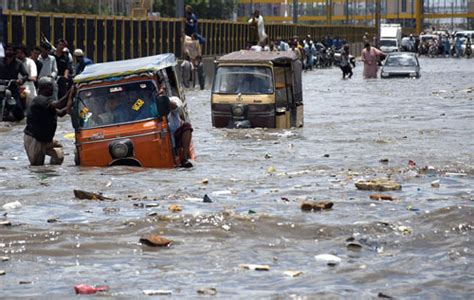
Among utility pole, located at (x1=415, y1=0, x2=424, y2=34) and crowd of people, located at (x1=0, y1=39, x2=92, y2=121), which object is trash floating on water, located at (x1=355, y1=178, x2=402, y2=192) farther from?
utility pole, located at (x1=415, y1=0, x2=424, y2=34)

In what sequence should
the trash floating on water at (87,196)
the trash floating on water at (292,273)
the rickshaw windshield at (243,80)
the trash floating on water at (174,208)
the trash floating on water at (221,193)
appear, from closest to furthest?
the trash floating on water at (292,273) < the trash floating on water at (174,208) < the trash floating on water at (87,196) < the trash floating on water at (221,193) < the rickshaw windshield at (243,80)

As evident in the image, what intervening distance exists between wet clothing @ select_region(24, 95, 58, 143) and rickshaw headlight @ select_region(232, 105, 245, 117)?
7606 millimetres

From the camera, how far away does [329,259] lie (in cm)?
1005

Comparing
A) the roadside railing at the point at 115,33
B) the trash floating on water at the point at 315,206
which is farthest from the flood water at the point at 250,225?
the roadside railing at the point at 115,33

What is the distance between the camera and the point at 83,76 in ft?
55.1

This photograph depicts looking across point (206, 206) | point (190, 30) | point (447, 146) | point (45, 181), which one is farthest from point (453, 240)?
point (190, 30)

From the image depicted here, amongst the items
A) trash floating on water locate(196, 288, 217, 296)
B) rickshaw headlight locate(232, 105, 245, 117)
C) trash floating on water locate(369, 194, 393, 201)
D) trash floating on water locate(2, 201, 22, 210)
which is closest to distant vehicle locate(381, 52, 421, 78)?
rickshaw headlight locate(232, 105, 245, 117)

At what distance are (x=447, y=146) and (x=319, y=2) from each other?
129341mm

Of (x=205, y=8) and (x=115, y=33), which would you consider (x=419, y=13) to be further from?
(x=115, y=33)

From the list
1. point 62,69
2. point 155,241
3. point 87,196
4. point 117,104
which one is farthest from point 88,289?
point 62,69

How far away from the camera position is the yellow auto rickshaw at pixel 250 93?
24.7m

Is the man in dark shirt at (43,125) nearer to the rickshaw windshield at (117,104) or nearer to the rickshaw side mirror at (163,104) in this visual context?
the rickshaw windshield at (117,104)

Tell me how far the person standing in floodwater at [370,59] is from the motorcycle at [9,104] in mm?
25020

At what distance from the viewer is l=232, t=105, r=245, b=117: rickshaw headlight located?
24.8 meters
